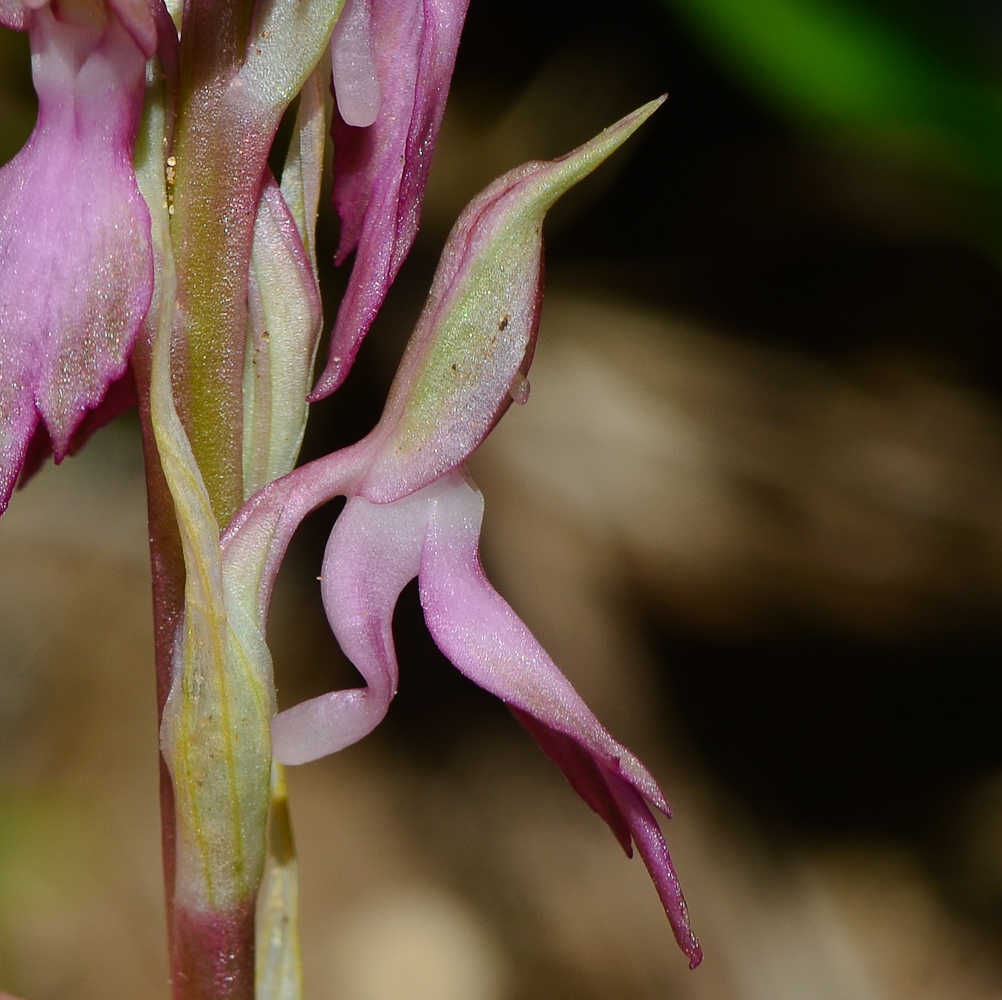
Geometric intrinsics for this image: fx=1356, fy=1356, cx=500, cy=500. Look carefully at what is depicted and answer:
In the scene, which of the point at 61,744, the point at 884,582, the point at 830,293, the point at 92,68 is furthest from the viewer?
the point at 830,293

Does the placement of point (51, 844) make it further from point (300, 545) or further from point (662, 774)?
point (662, 774)

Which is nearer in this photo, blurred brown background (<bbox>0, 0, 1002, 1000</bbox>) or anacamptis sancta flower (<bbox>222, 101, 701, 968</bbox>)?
anacamptis sancta flower (<bbox>222, 101, 701, 968</bbox>)

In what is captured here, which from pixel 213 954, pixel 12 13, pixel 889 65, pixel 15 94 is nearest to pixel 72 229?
pixel 12 13

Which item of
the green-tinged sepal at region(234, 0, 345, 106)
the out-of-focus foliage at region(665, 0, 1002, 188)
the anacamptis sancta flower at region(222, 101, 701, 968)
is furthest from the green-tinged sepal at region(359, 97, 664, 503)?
the out-of-focus foliage at region(665, 0, 1002, 188)

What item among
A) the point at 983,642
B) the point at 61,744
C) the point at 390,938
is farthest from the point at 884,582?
the point at 61,744

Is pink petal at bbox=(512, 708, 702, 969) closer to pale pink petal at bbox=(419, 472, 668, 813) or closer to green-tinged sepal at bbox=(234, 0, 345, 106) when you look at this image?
pale pink petal at bbox=(419, 472, 668, 813)

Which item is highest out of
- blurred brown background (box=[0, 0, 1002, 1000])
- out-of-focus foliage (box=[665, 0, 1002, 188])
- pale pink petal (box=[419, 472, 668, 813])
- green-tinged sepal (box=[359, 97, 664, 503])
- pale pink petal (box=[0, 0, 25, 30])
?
out-of-focus foliage (box=[665, 0, 1002, 188])
